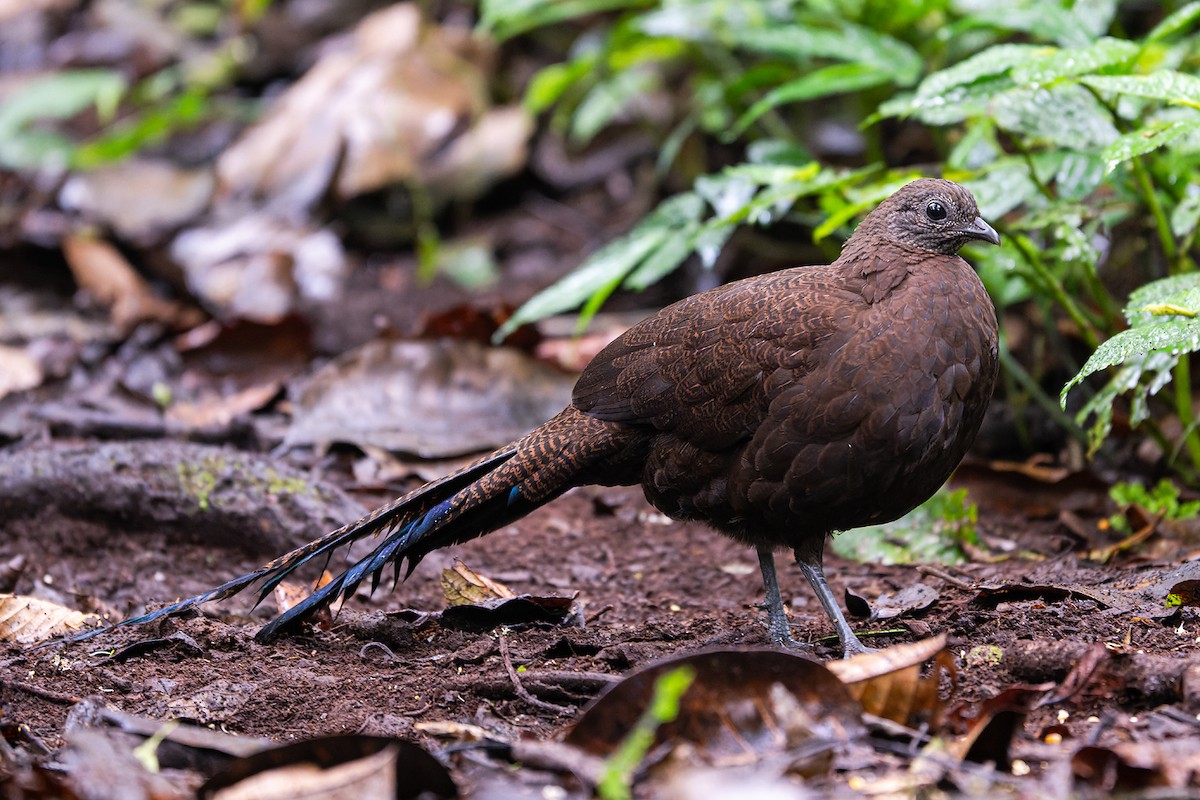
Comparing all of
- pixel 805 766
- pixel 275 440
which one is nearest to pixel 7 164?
pixel 275 440

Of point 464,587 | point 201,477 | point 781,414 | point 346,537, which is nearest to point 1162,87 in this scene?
point 781,414

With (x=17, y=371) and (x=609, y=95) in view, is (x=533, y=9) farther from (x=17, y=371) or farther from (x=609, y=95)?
(x=17, y=371)

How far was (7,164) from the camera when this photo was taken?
9203 mm

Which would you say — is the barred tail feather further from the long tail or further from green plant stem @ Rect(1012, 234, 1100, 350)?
green plant stem @ Rect(1012, 234, 1100, 350)

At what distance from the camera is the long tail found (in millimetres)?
4078

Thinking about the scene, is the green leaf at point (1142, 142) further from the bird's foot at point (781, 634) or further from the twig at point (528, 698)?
the twig at point (528, 698)

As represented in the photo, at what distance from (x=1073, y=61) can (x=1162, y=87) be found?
1.00 ft

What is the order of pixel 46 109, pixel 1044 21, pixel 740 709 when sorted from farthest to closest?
pixel 46 109
pixel 1044 21
pixel 740 709

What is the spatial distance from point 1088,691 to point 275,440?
4.02 metres

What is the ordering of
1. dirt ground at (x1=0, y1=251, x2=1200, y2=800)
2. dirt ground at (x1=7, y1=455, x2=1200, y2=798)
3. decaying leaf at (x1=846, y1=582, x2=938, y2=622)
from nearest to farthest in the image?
dirt ground at (x1=0, y1=251, x2=1200, y2=800) < dirt ground at (x1=7, y1=455, x2=1200, y2=798) < decaying leaf at (x1=846, y1=582, x2=938, y2=622)

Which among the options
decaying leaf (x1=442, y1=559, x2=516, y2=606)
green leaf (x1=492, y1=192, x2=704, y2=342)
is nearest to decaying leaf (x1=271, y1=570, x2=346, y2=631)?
decaying leaf (x1=442, y1=559, x2=516, y2=606)

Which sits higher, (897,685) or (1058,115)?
(1058,115)

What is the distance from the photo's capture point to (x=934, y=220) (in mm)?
3865

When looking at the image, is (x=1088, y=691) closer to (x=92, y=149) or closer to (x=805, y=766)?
(x=805, y=766)
